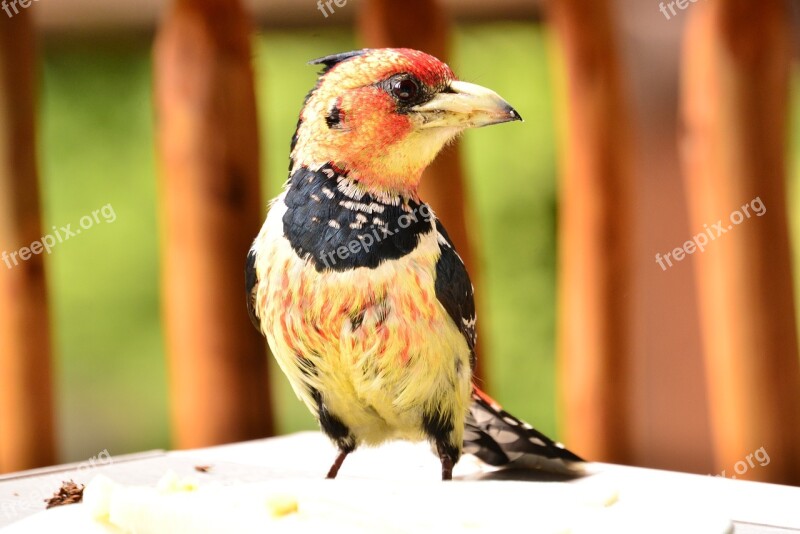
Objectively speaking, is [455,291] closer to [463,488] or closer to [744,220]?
[463,488]

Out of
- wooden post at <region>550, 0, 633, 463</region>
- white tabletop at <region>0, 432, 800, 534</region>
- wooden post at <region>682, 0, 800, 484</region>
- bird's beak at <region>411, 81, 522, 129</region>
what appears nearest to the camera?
white tabletop at <region>0, 432, 800, 534</region>

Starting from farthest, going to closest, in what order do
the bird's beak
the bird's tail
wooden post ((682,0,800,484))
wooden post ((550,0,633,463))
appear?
wooden post ((550,0,633,463)) → wooden post ((682,0,800,484)) → the bird's tail → the bird's beak

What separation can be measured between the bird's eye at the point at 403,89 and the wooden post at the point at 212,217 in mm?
657

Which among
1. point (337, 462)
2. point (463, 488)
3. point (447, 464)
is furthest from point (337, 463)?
point (463, 488)

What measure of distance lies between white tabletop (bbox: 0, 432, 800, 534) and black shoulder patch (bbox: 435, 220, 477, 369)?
22 cm

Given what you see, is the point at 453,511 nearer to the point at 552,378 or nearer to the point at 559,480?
the point at 559,480

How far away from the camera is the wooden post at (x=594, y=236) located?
5.54 ft

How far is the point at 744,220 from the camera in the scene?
159cm

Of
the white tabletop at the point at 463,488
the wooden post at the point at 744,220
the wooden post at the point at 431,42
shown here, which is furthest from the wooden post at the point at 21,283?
the wooden post at the point at 744,220

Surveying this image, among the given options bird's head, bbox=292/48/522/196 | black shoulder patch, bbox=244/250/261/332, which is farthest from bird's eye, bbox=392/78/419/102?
black shoulder patch, bbox=244/250/261/332

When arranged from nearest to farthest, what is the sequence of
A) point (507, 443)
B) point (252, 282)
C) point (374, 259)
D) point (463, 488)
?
point (463, 488)
point (374, 259)
point (252, 282)
point (507, 443)

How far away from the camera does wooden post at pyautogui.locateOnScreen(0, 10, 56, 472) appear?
1.79 m

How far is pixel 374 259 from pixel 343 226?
6cm

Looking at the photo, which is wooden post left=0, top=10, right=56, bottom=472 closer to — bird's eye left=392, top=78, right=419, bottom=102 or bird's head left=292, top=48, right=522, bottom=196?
bird's head left=292, top=48, right=522, bottom=196
